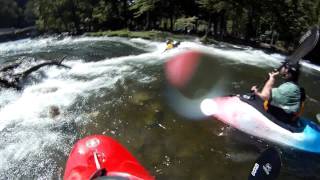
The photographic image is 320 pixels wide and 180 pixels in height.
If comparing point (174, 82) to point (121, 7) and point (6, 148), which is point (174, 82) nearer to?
point (6, 148)

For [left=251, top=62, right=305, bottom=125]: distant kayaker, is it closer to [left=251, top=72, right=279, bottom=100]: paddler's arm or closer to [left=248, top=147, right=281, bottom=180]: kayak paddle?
[left=251, top=72, right=279, bottom=100]: paddler's arm

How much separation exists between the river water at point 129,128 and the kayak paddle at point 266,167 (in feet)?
6.96

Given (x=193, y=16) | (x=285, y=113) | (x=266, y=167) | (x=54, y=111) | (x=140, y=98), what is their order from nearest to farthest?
1. (x=266, y=167)
2. (x=285, y=113)
3. (x=54, y=111)
4. (x=140, y=98)
5. (x=193, y=16)

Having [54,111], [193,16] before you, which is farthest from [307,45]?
[193,16]

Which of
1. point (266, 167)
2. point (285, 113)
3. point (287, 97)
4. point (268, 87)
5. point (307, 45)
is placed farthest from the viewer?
point (307, 45)

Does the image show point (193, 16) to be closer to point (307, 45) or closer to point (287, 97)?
point (307, 45)

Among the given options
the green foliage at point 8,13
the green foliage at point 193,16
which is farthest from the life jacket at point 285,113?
the green foliage at point 8,13

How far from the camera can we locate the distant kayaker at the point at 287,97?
762 cm

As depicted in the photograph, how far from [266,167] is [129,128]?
465 cm

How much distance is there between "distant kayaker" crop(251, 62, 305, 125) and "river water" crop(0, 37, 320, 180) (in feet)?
2.39

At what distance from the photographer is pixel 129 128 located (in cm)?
905

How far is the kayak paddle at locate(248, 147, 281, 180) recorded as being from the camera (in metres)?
4.85

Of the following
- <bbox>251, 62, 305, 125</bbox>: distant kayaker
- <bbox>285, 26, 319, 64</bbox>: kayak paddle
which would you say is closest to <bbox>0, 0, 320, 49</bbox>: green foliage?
<bbox>285, 26, 319, 64</bbox>: kayak paddle

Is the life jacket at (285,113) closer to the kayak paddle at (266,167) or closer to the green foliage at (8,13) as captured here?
the kayak paddle at (266,167)
